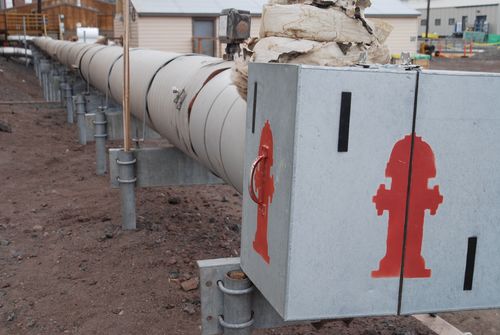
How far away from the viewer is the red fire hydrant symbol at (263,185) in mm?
2148

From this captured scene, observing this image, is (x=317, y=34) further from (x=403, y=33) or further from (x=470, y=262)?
(x=403, y=33)

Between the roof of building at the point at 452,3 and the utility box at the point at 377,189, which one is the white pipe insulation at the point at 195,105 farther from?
the roof of building at the point at 452,3

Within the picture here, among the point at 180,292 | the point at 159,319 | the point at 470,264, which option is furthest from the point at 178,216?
the point at 470,264

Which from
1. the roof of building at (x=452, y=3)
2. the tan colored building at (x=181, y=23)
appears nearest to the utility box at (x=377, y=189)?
the tan colored building at (x=181, y=23)

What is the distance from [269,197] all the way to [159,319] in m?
2.33

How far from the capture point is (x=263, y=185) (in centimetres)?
222

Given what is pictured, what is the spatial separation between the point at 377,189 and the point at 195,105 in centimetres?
210

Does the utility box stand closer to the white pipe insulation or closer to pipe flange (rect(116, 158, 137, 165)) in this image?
the white pipe insulation

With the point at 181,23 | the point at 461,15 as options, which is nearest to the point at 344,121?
the point at 181,23

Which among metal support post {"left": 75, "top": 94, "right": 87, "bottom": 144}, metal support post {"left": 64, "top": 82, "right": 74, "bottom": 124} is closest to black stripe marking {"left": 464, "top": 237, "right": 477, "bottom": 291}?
metal support post {"left": 75, "top": 94, "right": 87, "bottom": 144}

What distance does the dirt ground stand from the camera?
4.18 m

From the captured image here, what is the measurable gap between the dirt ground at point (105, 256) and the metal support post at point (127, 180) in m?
0.21

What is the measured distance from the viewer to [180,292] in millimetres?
4602

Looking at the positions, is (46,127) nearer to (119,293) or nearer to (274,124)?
(119,293)
